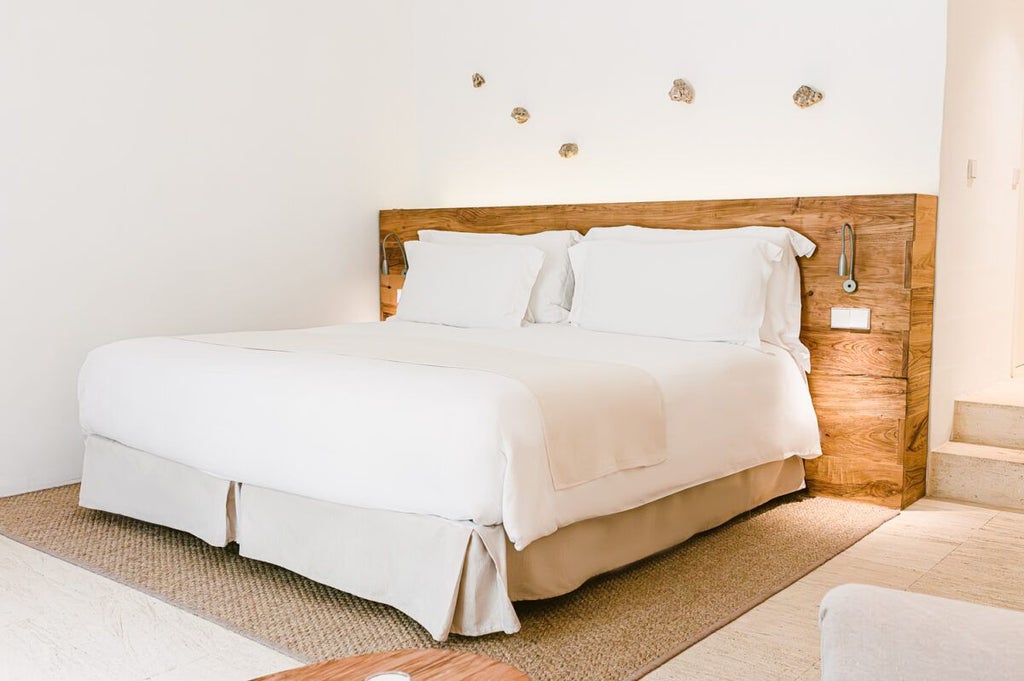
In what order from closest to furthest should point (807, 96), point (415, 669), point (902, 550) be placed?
point (415, 669)
point (902, 550)
point (807, 96)

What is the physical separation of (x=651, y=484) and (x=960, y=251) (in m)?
1.90

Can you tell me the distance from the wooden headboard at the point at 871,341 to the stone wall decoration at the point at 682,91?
61cm

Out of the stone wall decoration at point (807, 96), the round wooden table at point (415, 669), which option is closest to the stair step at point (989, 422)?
the stone wall decoration at point (807, 96)

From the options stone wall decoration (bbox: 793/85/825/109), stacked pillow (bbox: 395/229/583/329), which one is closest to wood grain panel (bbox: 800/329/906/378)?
stone wall decoration (bbox: 793/85/825/109)

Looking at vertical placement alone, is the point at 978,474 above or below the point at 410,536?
below

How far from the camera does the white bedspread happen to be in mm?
2242

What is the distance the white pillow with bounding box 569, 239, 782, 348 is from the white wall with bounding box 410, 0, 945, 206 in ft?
2.04

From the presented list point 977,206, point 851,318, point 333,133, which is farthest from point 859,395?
point 333,133

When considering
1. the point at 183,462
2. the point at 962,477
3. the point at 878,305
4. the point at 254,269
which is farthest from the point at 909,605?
the point at 254,269

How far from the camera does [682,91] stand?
4.05 m

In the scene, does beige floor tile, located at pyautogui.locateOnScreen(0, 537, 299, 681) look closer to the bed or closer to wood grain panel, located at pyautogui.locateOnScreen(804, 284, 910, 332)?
the bed

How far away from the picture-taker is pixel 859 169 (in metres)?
3.65

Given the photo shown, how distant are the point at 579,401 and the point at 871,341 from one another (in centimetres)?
151

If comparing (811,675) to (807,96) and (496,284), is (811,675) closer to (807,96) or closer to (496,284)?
(496,284)
